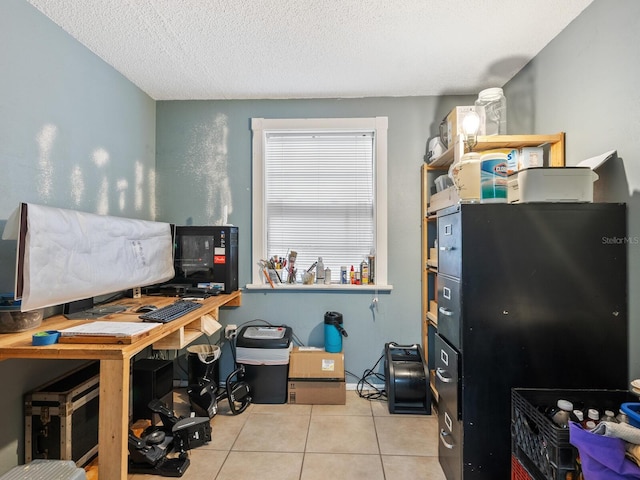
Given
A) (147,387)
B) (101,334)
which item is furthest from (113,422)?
(147,387)

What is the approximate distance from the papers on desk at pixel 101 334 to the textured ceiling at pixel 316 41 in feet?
5.34

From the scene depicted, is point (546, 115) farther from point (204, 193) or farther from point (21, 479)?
point (21, 479)

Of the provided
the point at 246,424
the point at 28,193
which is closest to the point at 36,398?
the point at 28,193

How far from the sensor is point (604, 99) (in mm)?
1557

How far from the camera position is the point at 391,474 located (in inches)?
68.7

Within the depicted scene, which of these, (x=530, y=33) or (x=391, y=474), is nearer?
(x=391, y=474)

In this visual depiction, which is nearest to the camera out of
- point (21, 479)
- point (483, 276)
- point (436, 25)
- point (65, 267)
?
point (21, 479)

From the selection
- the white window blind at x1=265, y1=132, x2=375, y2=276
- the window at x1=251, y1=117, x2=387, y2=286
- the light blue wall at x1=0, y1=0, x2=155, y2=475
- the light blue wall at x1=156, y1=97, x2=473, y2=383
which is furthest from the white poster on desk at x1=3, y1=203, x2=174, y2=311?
the white window blind at x1=265, y1=132, x2=375, y2=276

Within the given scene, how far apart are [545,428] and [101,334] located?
1709 mm

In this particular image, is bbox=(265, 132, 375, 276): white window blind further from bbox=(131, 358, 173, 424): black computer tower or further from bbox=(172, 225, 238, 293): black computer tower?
bbox=(131, 358, 173, 424): black computer tower

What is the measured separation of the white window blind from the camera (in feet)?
9.21

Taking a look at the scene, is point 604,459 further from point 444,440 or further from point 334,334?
point 334,334

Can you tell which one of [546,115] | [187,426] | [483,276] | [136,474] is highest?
[546,115]

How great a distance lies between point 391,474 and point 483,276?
3.89ft
